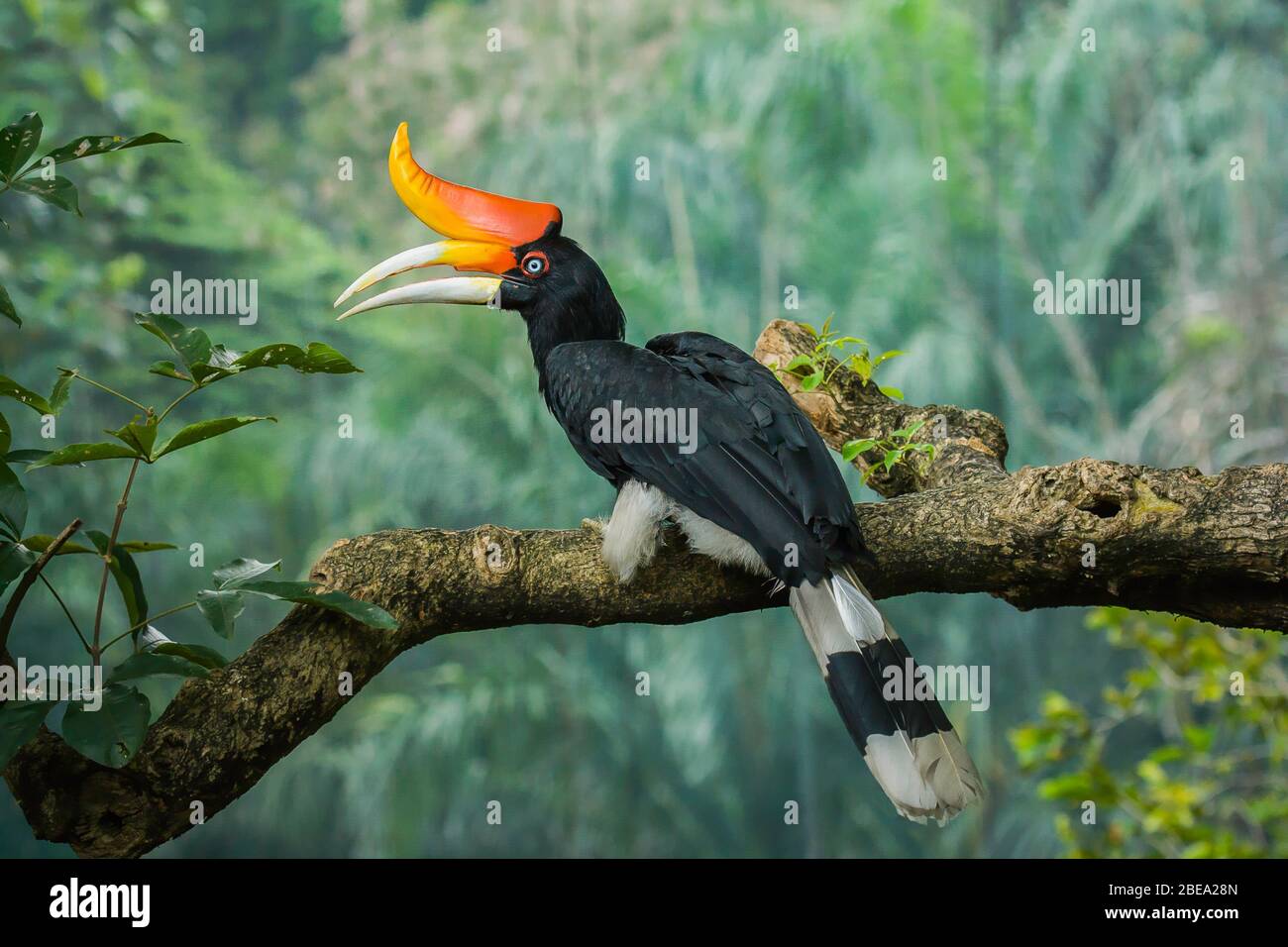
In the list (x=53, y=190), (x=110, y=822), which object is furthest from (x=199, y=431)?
(x=110, y=822)

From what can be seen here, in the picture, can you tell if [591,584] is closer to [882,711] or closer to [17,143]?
[882,711]

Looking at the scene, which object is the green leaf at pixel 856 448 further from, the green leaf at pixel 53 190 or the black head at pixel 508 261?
the green leaf at pixel 53 190

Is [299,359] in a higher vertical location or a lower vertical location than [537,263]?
lower

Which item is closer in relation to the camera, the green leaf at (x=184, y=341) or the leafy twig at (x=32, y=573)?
the leafy twig at (x=32, y=573)

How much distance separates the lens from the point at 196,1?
4777 millimetres

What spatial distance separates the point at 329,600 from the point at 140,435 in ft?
0.94

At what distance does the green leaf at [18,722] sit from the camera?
1.24 meters

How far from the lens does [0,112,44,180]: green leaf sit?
1406 mm

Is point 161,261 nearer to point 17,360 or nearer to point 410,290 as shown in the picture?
point 17,360

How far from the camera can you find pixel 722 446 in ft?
5.96

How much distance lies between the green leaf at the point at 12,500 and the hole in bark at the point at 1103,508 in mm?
1318

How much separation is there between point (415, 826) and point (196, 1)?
335 cm

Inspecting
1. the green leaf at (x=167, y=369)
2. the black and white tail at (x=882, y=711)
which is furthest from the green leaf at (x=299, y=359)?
the black and white tail at (x=882, y=711)

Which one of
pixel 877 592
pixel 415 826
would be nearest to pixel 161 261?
pixel 415 826
